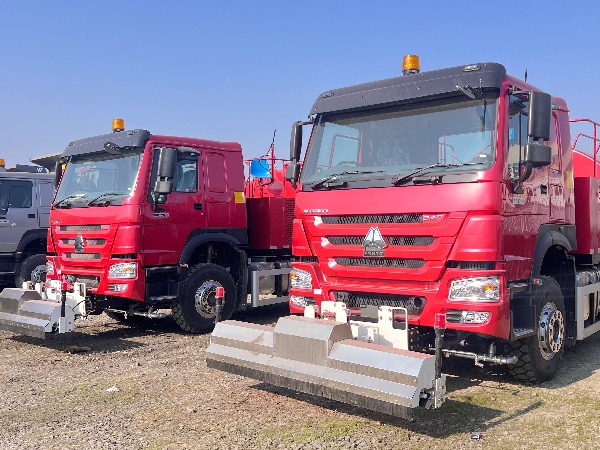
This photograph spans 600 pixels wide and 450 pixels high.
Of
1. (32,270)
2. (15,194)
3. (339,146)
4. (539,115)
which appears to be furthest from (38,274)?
(539,115)

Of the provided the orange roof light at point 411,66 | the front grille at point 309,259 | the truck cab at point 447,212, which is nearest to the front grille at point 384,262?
the truck cab at point 447,212

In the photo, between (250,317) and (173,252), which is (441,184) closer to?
(173,252)

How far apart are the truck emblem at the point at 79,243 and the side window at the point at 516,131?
18.9ft

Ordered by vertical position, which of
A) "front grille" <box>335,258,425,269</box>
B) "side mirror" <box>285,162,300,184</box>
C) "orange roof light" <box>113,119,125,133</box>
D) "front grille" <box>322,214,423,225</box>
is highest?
"orange roof light" <box>113,119,125,133</box>

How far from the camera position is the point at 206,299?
28.3ft

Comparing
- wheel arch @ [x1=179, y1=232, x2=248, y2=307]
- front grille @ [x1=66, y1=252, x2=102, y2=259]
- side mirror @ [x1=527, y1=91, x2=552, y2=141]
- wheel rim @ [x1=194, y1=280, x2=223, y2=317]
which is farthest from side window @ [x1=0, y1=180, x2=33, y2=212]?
side mirror @ [x1=527, y1=91, x2=552, y2=141]

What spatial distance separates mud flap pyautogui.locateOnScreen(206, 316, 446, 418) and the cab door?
2.89 metres

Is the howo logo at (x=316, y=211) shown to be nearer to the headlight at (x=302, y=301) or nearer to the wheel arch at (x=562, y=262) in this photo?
the headlight at (x=302, y=301)

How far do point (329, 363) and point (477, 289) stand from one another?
134cm

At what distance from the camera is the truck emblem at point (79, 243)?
8.32 m

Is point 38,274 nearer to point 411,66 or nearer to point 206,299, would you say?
point 206,299

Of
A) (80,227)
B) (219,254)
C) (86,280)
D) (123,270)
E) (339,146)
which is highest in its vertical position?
(339,146)

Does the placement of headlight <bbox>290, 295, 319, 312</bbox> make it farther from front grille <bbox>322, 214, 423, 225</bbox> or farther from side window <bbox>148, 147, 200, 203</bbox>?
side window <bbox>148, 147, 200, 203</bbox>

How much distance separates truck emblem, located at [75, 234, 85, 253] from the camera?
8320mm
